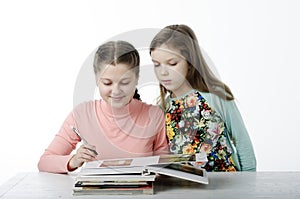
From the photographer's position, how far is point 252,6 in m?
3.20

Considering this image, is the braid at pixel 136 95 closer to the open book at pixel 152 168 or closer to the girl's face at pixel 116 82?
the girl's face at pixel 116 82

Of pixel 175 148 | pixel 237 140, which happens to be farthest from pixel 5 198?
pixel 237 140

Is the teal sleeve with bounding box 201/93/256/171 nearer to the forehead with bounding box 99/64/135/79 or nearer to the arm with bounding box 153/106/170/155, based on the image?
the arm with bounding box 153/106/170/155

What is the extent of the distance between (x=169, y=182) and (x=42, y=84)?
1765mm

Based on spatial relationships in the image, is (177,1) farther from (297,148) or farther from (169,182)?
(169,182)

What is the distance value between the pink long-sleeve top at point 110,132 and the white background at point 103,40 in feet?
4.25

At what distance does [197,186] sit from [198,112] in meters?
0.44

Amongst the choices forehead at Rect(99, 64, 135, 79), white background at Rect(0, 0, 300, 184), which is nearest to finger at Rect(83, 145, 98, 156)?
forehead at Rect(99, 64, 135, 79)

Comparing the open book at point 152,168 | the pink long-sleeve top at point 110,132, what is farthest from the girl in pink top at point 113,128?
the open book at point 152,168

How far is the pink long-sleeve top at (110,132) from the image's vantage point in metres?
1.84

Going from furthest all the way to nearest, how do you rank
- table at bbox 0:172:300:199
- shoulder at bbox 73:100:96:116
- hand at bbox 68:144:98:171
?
shoulder at bbox 73:100:96:116
hand at bbox 68:144:98:171
table at bbox 0:172:300:199

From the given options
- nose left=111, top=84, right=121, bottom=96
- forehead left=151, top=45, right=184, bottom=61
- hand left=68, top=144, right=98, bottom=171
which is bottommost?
hand left=68, top=144, right=98, bottom=171

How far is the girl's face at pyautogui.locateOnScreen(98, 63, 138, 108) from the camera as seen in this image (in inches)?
66.9

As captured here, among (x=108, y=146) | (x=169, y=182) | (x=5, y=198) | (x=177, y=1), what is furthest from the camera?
(x=177, y=1)
